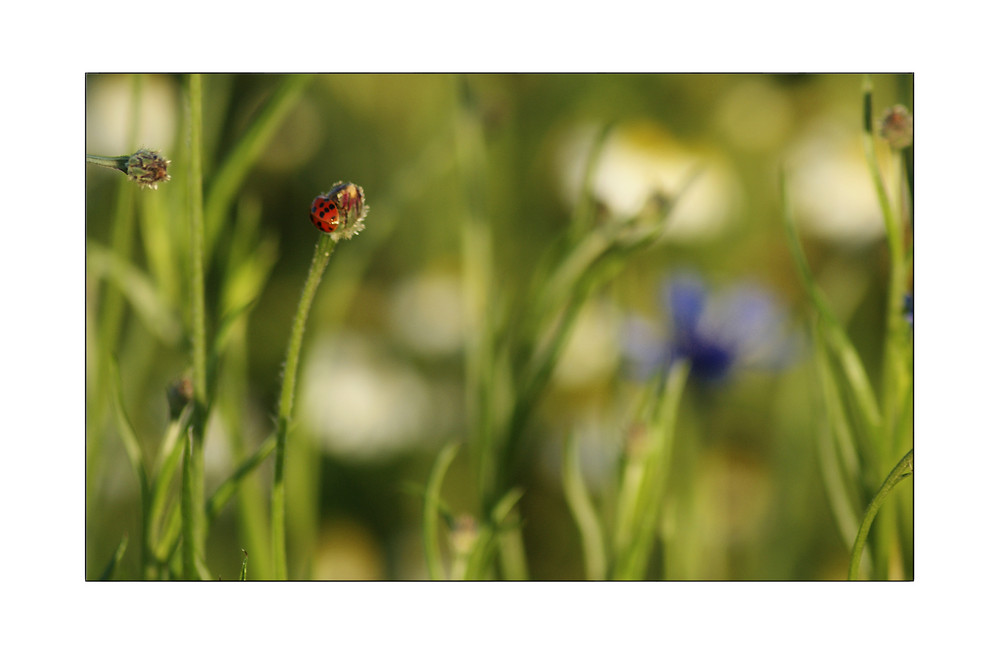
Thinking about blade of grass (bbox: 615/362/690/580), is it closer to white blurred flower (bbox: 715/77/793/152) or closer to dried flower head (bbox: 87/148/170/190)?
white blurred flower (bbox: 715/77/793/152)

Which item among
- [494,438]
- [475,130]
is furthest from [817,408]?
[475,130]

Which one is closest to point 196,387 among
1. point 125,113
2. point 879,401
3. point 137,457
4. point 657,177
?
point 137,457

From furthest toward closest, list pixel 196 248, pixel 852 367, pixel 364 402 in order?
pixel 364 402 < pixel 852 367 < pixel 196 248

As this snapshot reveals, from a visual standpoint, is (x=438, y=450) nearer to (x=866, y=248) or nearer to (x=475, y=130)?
(x=475, y=130)

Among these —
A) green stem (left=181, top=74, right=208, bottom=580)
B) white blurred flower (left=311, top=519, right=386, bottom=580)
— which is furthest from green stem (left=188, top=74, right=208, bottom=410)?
white blurred flower (left=311, top=519, right=386, bottom=580)

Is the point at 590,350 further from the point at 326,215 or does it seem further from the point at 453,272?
the point at 326,215

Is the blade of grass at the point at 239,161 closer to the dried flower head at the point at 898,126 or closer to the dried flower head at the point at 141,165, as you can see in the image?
A: the dried flower head at the point at 141,165
